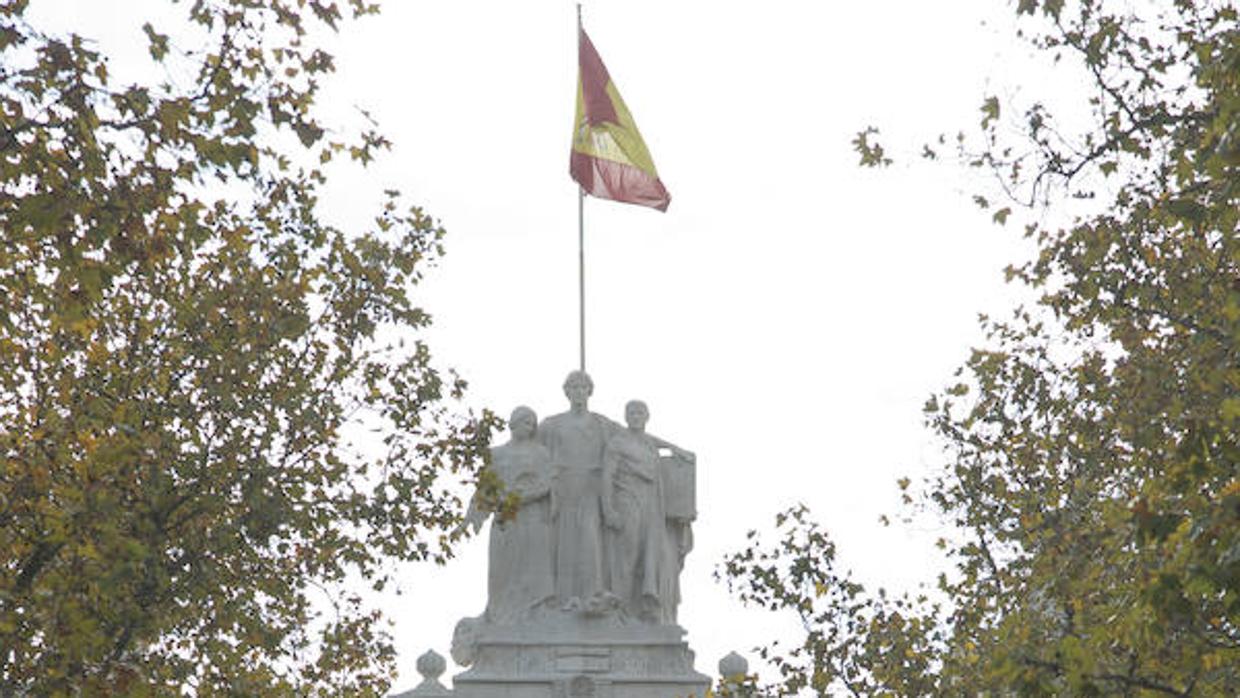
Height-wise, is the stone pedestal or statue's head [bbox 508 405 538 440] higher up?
statue's head [bbox 508 405 538 440]

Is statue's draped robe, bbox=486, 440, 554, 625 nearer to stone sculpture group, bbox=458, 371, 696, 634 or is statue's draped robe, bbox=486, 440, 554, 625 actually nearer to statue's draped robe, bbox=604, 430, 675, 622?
stone sculpture group, bbox=458, 371, 696, 634

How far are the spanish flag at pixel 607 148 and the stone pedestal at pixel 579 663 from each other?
5893mm

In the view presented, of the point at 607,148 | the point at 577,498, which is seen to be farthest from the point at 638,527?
the point at 607,148

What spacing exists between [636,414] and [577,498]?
111cm

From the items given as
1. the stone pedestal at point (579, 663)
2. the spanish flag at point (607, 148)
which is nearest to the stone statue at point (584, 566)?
the stone pedestal at point (579, 663)

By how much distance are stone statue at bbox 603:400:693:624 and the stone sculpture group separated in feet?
Answer: 0.03

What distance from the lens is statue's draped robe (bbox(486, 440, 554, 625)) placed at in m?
30.4

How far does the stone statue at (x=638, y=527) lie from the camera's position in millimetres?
30562

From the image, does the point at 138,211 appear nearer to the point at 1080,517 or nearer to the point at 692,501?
the point at 1080,517

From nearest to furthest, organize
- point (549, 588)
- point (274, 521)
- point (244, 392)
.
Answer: point (274, 521), point (244, 392), point (549, 588)

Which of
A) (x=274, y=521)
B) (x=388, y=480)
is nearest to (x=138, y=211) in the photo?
(x=274, y=521)

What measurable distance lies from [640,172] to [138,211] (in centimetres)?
1923

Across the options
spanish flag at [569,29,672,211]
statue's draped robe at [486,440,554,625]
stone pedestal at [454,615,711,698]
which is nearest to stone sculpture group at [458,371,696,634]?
statue's draped robe at [486,440,554,625]

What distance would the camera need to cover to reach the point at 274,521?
19984mm
